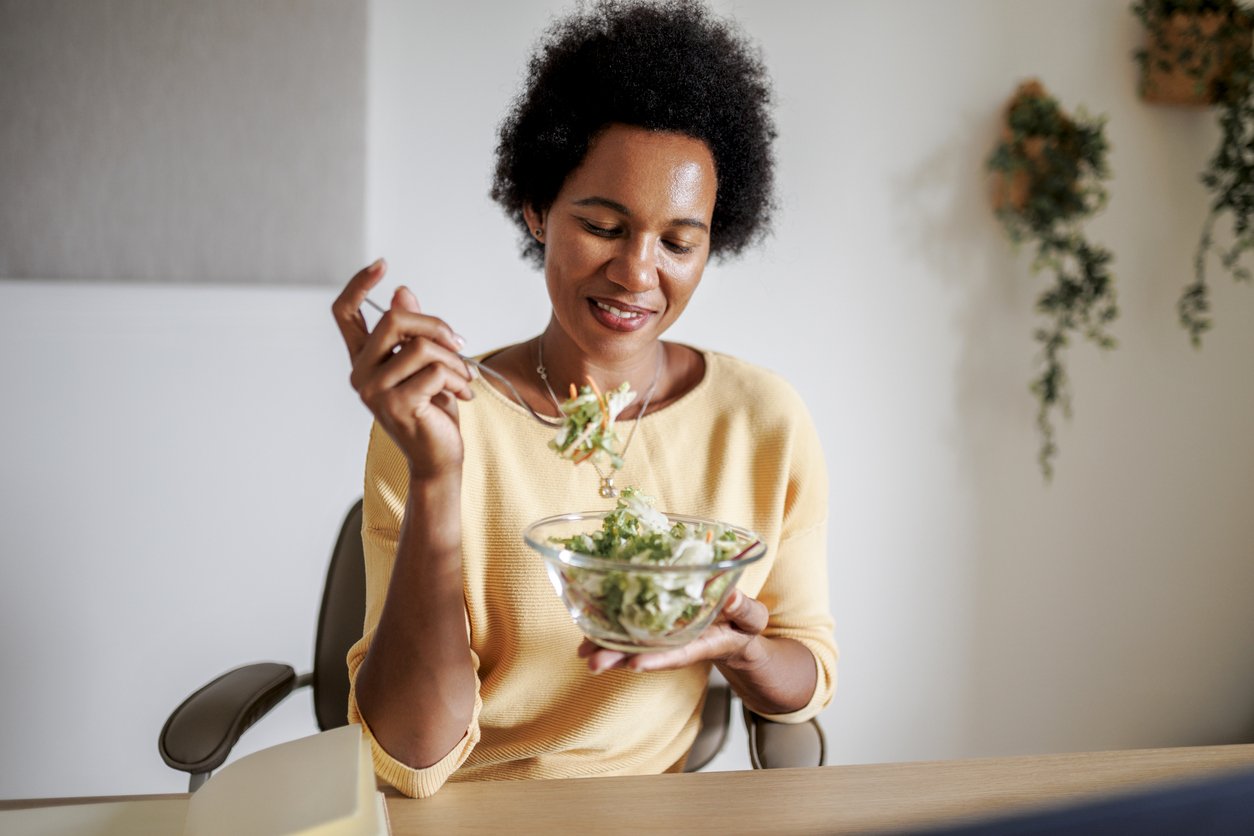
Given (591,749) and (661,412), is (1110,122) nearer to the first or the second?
(661,412)

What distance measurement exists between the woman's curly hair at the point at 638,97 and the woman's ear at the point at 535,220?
0.02 metres

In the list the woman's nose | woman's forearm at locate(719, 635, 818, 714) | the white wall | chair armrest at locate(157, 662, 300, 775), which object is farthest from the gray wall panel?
woman's forearm at locate(719, 635, 818, 714)

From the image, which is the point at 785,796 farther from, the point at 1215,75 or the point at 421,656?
the point at 1215,75

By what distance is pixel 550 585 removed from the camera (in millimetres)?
1247

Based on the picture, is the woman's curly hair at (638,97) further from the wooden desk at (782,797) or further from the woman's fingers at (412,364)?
the wooden desk at (782,797)

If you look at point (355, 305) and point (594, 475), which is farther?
point (594, 475)

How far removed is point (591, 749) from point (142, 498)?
4.06 ft

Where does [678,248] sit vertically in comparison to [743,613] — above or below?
above

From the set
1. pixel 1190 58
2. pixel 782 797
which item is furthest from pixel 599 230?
pixel 1190 58

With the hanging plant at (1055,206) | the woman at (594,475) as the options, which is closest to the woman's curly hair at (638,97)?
the woman at (594,475)

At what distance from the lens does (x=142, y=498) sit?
6.56ft

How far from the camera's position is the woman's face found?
119 cm

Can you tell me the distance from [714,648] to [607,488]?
353mm

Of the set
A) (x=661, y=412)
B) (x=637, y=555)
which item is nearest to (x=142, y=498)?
(x=661, y=412)
